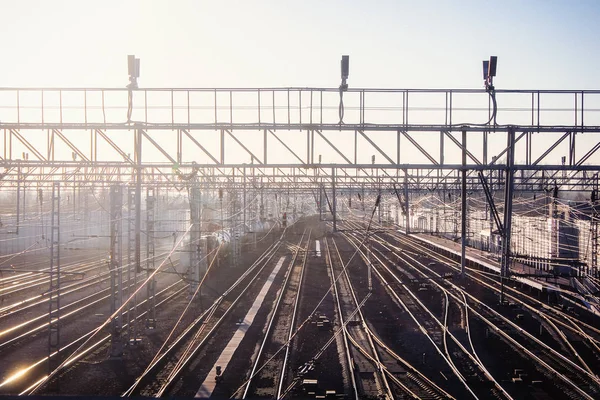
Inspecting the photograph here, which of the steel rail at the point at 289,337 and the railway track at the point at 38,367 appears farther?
the steel rail at the point at 289,337

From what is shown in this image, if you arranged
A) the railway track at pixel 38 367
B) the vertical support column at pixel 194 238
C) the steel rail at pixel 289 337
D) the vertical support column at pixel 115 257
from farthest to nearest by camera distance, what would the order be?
the vertical support column at pixel 194 238 → the vertical support column at pixel 115 257 → the steel rail at pixel 289 337 → the railway track at pixel 38 367

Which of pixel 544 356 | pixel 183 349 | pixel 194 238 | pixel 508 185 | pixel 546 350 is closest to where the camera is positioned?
pixel 544 356

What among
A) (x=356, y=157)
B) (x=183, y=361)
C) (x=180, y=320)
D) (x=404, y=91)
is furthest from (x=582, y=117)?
(x=180, y=320)

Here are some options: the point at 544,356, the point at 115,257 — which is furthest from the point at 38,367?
the point at 544,356

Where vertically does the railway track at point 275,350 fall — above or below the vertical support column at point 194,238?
below

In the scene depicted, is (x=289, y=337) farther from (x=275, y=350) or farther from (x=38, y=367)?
(x=38, y=367)

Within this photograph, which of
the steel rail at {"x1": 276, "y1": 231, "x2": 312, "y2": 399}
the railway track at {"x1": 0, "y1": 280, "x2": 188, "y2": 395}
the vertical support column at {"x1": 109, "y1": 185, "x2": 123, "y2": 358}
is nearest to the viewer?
the railway track at {"x1": 0, "y1": 280, "x2": 188, "y2": 395}

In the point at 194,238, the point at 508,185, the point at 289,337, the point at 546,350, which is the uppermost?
the point at 508,185

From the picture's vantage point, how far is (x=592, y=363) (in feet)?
29.9

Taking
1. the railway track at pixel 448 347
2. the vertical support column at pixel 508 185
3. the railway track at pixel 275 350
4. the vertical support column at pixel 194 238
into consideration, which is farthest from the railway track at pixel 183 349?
the vertical support column at pixel 508 185

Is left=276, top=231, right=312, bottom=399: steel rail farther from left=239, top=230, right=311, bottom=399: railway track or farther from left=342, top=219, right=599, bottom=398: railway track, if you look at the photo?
left=342, top=219, right=599, bottom=398: railway track

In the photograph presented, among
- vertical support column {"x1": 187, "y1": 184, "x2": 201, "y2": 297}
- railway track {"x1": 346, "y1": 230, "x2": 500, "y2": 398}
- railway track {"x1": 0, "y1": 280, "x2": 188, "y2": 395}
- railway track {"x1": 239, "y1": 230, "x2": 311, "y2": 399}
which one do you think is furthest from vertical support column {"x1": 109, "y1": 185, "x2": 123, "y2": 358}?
railway track {"x1": 346, "y1": 230, "x2": 500, "y2": 398}

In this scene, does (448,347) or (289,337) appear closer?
(448,347)

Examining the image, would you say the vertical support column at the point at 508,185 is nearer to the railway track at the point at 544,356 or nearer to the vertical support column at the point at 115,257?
the railway track at the point at 544,356
